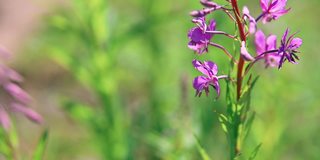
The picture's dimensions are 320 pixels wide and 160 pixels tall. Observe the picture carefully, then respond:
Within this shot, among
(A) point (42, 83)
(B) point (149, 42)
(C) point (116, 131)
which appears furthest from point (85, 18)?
(A) point (42, 83)

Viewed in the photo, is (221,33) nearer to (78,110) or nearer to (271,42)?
(271,42)

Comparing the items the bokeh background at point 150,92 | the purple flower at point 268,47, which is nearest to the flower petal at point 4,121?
the bokeh background at point 150,92

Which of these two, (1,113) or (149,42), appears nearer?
(1,113)

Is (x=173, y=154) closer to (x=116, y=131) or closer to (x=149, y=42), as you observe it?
(x=116, y=131)

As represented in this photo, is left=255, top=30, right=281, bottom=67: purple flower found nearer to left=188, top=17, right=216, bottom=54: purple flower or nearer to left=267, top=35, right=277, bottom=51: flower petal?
left=267, top=35, right=277, bottom=51: flower petal

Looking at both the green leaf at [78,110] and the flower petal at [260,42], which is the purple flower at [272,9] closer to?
the flower petal at [260,42]

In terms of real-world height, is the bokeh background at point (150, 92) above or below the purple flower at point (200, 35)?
above

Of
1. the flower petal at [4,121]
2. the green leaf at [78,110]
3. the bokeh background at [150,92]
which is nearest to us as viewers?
the flower petal at [4,121]

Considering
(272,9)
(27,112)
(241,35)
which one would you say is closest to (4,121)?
(27,112)
